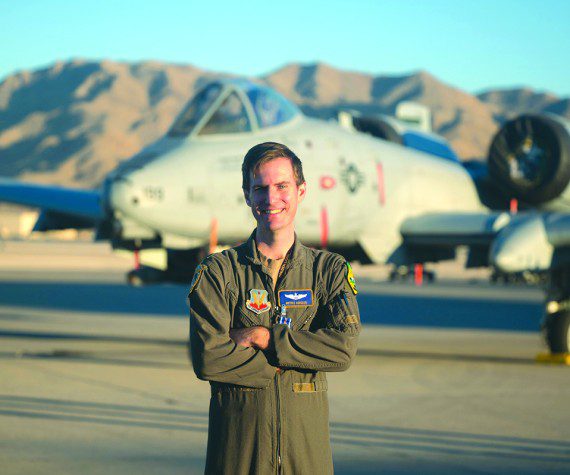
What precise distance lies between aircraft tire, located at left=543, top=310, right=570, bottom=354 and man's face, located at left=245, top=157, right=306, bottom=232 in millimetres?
10199

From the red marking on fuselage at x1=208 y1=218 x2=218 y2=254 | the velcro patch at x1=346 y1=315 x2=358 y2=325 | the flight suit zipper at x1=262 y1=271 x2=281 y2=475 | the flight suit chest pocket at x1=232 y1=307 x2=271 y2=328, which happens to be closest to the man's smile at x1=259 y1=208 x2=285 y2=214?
the flight suit zipper at x1=262 y1=271 x2=281 y2=475

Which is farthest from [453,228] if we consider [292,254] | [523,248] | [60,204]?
[292,254]

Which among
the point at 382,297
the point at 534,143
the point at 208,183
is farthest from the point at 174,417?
the point at 382,297

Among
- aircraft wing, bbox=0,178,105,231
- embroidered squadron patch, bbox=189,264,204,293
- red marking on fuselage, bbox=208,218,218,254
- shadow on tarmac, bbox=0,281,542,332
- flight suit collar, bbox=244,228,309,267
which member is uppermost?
flight suit collar, bbox=244,228,309,267

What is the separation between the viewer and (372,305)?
27.2 m

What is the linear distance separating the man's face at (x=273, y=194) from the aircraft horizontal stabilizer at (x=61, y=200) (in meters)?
11.5

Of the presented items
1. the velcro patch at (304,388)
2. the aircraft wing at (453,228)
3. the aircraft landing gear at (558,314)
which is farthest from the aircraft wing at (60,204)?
the velcro patch at (304,388)

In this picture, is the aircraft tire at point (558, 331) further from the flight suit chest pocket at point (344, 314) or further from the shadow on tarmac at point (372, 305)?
the flight suit chest pocket at point (344, 314)

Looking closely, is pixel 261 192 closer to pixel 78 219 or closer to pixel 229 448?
pixel 229 448

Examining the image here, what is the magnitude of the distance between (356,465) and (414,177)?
24.4 feet

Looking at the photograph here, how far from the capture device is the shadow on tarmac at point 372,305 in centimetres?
2172

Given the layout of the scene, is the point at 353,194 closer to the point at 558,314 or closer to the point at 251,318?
the point at 558,314

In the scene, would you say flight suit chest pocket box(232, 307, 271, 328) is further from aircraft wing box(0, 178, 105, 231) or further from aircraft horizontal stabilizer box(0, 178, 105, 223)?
aircraft wing box(0, 178, 105, 231)

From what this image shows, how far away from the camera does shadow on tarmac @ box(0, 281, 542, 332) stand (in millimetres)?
21719
